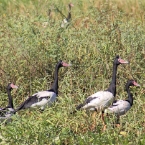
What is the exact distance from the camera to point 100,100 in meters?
8.45

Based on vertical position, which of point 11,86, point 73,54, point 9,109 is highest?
point 73,54

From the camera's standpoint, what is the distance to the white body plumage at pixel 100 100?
27.3 ft

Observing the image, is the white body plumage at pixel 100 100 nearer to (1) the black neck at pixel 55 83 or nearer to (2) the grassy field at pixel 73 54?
(2) the grassy field at pixel 73 54

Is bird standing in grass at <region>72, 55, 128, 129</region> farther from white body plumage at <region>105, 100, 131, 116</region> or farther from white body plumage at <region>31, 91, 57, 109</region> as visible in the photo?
white body plumage at <region>31, 91, 57, 109</region>

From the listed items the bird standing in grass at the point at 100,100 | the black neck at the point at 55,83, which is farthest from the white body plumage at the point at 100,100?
the black neck at the point at 55,83

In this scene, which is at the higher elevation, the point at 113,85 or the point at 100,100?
the point at 113,85

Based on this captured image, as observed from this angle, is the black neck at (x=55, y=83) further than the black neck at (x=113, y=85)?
Yes

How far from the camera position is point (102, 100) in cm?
848

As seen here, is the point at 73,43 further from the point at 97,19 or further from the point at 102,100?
the point at 102,100

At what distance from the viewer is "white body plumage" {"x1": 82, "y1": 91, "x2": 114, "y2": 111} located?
27.3 feet

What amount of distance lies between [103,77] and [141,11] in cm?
546

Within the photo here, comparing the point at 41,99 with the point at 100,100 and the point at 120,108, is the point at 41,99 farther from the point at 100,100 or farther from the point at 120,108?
the point at 120,108

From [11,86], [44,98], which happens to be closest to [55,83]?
[44,98]

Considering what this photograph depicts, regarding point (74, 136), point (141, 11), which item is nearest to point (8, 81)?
point (74, 136)
